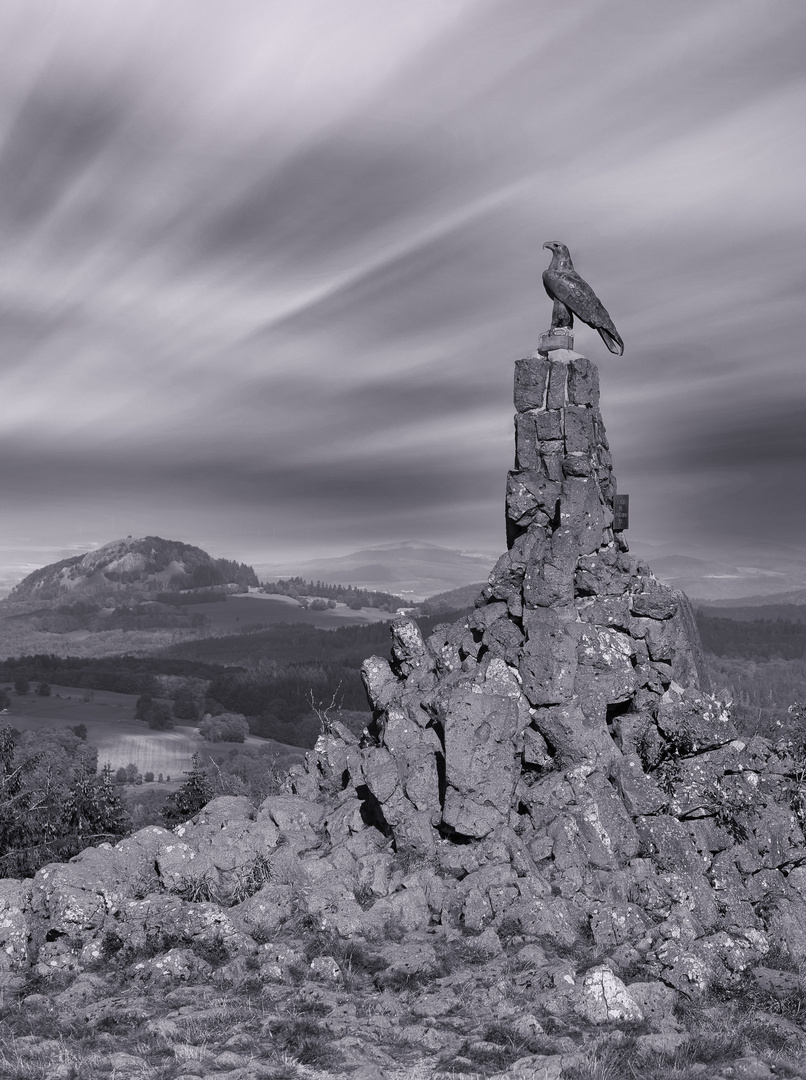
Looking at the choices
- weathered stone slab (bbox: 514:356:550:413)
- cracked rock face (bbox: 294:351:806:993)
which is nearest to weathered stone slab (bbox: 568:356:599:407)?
cracked rock face (bbox: 294:351:806:993)

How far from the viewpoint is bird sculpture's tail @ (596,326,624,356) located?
24938mm

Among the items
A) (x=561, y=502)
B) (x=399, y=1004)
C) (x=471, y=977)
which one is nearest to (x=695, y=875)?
(x=471, y=977)

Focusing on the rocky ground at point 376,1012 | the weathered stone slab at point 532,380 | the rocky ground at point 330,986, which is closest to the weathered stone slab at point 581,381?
the weathered stone slab at point 532,380

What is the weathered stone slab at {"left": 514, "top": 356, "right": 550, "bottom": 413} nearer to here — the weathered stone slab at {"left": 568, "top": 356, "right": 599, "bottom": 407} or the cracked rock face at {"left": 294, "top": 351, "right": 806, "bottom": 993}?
the cracked rock face at {"left": 294, "top": 351, "right": 806, "bottom": 993}

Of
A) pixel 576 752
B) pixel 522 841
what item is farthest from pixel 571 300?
pixel 522 841

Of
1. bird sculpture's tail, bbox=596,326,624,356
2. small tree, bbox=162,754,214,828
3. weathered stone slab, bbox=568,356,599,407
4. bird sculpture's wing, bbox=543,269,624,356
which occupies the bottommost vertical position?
small tree, bbox=162,754,214,828

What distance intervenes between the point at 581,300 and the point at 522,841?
48.6 feet

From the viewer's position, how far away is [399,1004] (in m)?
13.9

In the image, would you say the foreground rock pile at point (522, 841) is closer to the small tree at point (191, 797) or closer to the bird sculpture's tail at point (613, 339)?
the bird sculpture's tail at point (613, 339)

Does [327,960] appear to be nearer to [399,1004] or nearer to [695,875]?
[399,1004]

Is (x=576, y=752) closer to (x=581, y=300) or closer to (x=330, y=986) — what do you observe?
(x=330, y=986)

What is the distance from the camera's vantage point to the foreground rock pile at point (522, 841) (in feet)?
49.1

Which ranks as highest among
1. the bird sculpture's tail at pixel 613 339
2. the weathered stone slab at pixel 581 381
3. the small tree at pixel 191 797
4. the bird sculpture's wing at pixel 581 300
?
the bird sculpture's wing at pixel 581 300

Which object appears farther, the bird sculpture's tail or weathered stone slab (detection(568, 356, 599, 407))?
the bird sculpture's tail
